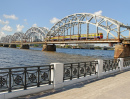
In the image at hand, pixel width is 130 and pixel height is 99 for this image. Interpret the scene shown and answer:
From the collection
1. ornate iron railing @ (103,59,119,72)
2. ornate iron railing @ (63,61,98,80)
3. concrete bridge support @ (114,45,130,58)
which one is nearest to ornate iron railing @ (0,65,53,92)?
ornate iron railing @ (63,61,98,80)

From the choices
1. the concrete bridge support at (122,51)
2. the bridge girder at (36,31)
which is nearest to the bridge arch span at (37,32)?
the bridge girder at (36,31)

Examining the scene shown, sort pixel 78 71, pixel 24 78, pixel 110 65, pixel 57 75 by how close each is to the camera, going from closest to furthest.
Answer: pixel 24 78, pixel 57 75, pixel 78 71, pixel 110 65

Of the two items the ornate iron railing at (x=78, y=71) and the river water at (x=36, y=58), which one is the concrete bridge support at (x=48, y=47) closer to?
the river water at (x=36, y=58)

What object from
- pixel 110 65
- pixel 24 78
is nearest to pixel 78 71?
pixel 24 78

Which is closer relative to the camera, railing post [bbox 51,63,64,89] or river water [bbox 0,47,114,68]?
railing post [bbox 51,63,64,89]

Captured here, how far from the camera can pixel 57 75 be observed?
21.2 feet

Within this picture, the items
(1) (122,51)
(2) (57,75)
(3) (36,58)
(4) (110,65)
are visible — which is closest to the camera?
(2) (57,75)

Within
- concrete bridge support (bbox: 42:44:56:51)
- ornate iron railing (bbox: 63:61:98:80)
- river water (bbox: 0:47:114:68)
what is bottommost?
river water (bbox: 0:47:114:68)

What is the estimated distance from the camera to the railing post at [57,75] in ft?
20.9

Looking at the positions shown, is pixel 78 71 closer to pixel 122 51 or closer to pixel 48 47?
pixel 122 51

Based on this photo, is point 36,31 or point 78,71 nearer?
point 78,71

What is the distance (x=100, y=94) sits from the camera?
5.69m

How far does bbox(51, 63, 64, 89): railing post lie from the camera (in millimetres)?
6374

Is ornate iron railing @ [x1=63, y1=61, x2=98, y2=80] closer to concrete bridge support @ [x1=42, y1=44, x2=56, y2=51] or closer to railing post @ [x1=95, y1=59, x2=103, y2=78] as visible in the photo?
railing post @ [x1=95, y1=59, x2=103, y2=78]
